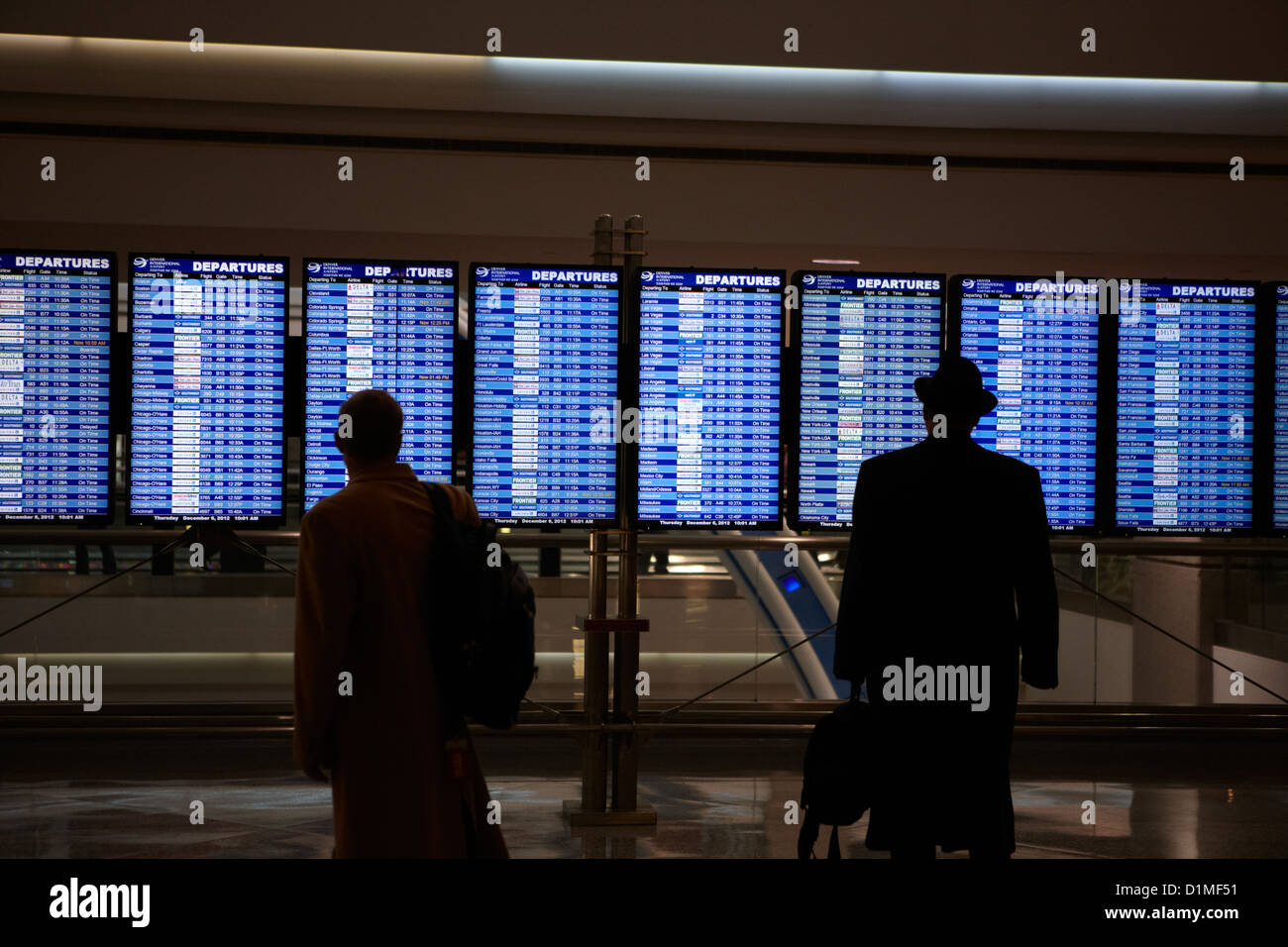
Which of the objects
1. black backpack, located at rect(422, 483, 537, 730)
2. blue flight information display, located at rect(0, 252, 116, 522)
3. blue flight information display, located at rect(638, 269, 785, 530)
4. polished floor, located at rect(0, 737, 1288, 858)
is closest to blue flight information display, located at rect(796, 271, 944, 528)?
blue flight information display, located at rect(638, 269, 785, 530)

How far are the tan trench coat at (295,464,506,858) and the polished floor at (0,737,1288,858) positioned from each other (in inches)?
66.6

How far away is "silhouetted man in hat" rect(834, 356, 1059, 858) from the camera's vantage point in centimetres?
301

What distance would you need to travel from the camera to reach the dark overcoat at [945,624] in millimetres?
3016

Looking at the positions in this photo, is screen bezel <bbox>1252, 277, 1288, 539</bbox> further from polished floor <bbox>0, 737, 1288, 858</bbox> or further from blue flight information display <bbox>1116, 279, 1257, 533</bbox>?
polished floor <bbox>0, 737, 1288, 858</bbox>

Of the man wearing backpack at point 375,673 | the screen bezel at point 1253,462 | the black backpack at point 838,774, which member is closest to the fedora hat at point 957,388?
the black backpack at point 838,774

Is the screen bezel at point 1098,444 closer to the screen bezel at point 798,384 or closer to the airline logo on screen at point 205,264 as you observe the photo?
the screen bezel at point 798,384

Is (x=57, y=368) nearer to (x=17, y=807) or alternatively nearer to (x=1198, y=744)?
(x=17, y=807)

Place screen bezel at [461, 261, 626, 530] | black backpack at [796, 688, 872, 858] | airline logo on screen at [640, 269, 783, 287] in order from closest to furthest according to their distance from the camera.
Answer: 1. black backpack at [796, 688, 872, 858]
2. screen bezel at [461, 261, 626, 530]
3. airline logo on screen at [640, 269, 783, 287]

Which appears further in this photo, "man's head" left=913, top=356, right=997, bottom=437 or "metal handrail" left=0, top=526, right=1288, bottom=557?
"metal handrail" left=0, top=526, right=1288, bottom=557

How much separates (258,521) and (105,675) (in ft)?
7.62

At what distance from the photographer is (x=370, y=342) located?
4.75 meters

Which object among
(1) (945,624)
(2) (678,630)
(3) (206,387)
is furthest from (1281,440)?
(3) (206,387)

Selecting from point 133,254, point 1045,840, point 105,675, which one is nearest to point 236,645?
point 105,675

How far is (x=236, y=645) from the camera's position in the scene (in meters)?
6.53
